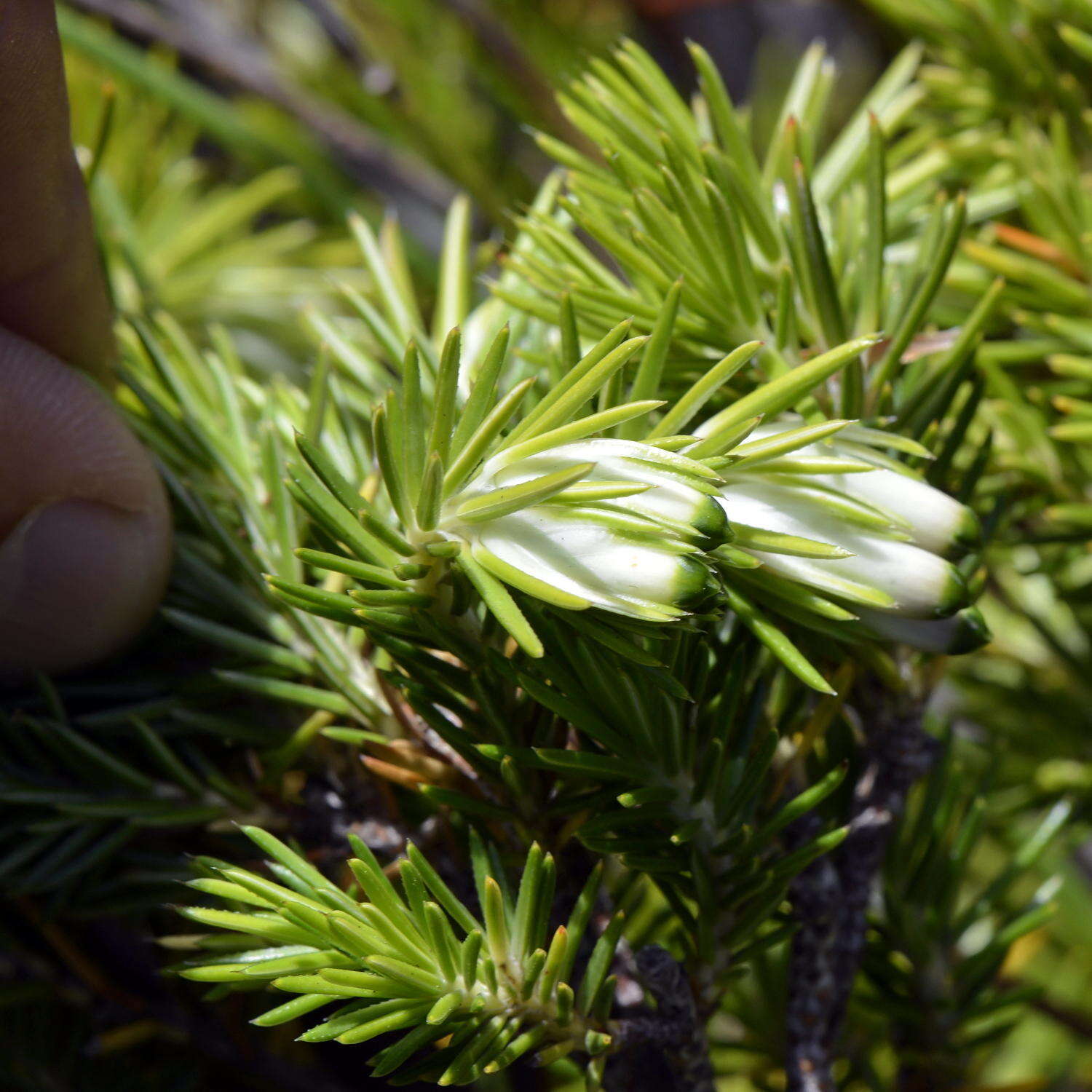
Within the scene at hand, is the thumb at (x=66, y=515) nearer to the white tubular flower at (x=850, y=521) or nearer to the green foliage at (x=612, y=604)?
the green foliage at (x=612, y=604)

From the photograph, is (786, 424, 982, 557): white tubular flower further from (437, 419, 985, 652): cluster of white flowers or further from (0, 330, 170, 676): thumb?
(0, 330, 170, 676): thumb

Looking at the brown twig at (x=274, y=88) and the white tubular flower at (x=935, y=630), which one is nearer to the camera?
the white tubular flower at (x=935, y=630)

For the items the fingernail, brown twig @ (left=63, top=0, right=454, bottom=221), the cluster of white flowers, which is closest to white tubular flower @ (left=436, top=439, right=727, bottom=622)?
the cluster of white flowers

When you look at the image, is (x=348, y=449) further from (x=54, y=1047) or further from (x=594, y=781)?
(x=54, y=1047)

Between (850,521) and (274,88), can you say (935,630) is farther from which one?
(274,88)

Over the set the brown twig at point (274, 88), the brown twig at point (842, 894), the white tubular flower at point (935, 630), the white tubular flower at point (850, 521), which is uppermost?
the brown twig at point (274, 88)

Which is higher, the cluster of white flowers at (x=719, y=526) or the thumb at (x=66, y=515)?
the cluster of white flowers at (x=719, y=526)

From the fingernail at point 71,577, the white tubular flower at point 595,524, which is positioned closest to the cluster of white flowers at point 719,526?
the white tubular flower at point 595,524

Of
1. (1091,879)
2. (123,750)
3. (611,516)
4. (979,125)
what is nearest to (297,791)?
(123,750)
